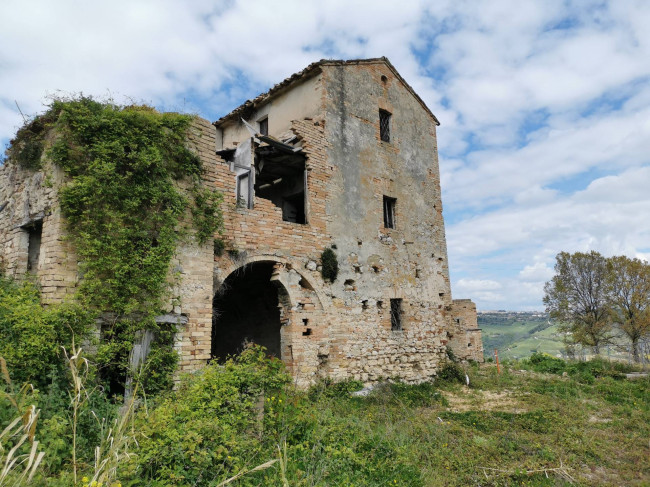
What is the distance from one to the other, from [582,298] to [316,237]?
70.0ft

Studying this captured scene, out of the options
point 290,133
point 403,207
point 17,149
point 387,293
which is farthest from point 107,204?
point 403,207

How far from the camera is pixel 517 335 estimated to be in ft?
205

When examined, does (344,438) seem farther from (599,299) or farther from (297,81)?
(599,299)

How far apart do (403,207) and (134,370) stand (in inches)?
381

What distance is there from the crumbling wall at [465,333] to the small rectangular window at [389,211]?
4454 millimetres

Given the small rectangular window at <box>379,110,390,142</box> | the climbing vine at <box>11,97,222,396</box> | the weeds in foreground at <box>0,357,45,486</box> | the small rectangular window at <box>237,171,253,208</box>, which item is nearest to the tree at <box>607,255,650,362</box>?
Answer: the small rectangular window at <box>379,110,390,142</box>

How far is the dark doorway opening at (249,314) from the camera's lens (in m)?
12.1

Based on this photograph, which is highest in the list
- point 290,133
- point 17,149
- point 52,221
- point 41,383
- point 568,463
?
point 290,133

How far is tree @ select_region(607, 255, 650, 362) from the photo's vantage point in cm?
2217

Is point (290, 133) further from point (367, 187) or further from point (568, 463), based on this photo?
point (568, 463)

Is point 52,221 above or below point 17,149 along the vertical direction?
below

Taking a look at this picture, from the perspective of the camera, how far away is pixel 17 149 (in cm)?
724

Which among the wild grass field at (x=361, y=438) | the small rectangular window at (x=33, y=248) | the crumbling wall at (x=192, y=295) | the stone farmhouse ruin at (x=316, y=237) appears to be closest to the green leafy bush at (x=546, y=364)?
the stone farmhouse ruin at (x=316, y=237)

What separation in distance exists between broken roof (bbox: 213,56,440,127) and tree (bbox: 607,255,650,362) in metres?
16.5
